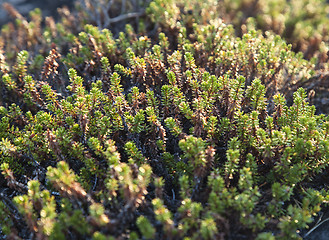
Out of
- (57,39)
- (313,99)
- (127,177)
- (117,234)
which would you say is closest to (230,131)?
(127,177)

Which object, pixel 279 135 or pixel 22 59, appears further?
pixel 22 59

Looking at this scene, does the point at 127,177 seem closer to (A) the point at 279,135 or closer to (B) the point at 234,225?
(B) the point at 234,225

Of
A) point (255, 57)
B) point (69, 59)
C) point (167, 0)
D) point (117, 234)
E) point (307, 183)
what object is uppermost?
point (167, 0)

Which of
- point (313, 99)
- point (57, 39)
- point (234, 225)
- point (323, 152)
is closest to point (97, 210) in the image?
point (234, 225)

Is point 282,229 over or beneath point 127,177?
beneath

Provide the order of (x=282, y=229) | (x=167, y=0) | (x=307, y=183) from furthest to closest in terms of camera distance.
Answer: (x=167, y=0) → (x=307, y=183) → (x=282, y=229)

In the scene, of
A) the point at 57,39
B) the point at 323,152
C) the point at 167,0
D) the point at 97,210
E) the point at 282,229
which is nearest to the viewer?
the point at 97,210
